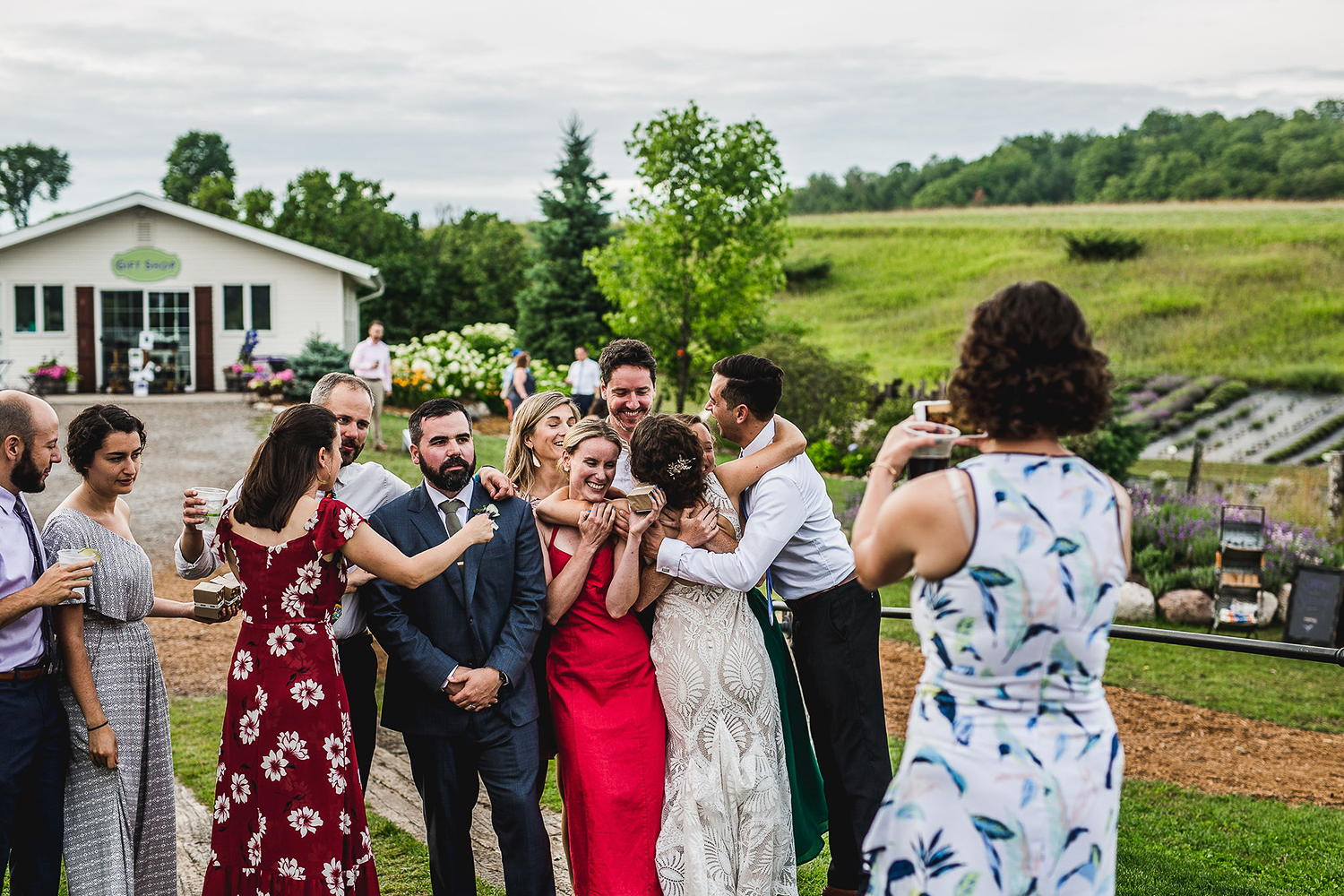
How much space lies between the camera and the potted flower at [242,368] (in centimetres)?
2491

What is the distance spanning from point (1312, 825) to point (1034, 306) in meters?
5.04

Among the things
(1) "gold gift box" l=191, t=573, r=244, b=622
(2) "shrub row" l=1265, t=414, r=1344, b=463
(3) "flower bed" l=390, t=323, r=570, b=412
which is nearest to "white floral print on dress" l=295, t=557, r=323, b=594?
(1) "gold gift box" l=191, t=573, r=244, b=622

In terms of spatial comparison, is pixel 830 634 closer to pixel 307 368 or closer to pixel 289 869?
pixel 289 869

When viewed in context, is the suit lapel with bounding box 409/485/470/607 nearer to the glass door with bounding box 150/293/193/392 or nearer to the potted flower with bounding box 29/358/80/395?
the potted flower with bounding box 29/358/80/395

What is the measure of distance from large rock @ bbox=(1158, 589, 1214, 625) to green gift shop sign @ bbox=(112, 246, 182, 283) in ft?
79.3

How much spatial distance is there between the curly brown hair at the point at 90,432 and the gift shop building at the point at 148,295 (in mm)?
23400

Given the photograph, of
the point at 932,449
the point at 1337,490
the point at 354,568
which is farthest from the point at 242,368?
the point at 932,449

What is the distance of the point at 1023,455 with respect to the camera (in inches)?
93.0

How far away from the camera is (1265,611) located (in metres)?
10.8

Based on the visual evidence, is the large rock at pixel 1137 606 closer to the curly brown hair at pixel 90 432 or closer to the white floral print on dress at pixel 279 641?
the white floral print on dress at pixel 279 641

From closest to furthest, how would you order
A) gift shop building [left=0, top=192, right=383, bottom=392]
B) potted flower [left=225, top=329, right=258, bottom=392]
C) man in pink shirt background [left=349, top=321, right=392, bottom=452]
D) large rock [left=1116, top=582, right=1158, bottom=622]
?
large rock [left=1116, top=582, right=1158, bottom=622], man in pink shirt background [left=349, top=321, right=392, bottom=452], potted flower [left=225, top=329, right=258, bottom=392], gift shop building [left=0, top=192, right=383, bottom=392]

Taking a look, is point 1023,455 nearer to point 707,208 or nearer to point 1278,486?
point 1278,486

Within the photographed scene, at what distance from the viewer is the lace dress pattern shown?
12.0 ft

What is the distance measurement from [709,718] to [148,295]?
26.2 meters
